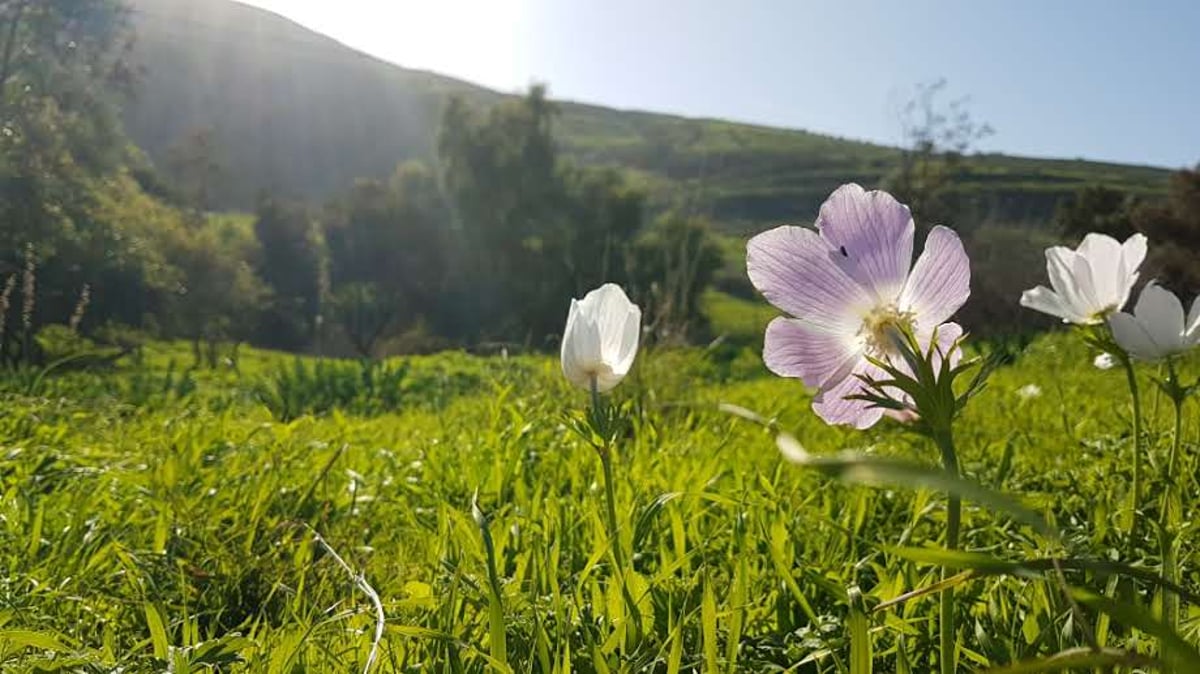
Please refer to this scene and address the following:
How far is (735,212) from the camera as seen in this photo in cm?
8544

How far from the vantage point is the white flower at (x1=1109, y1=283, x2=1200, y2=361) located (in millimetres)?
1144

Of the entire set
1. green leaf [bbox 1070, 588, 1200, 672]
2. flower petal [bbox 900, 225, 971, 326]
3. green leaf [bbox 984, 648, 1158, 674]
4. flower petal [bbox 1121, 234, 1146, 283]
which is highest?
flower petal [bbox 1121, 234, 1146, 283]

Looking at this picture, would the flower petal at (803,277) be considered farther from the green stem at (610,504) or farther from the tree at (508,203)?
the tree at (508,203)

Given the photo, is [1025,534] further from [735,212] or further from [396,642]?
[735,212]

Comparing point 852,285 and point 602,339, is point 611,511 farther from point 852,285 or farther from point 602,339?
point 852,285

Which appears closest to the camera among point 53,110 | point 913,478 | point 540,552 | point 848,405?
point 913,478

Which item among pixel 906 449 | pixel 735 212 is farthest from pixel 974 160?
pixel 906 449

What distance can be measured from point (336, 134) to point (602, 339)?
107736mm

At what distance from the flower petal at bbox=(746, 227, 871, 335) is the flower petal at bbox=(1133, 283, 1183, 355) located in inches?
22.3

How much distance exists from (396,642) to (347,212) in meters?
45.3

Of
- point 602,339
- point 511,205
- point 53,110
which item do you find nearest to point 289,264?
point 511,205

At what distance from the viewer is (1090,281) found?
117 centimetres

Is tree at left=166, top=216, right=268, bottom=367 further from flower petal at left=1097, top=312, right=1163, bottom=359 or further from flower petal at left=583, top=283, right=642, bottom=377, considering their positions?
flower petal at left=1097, top=312, right=1163, bottom=359

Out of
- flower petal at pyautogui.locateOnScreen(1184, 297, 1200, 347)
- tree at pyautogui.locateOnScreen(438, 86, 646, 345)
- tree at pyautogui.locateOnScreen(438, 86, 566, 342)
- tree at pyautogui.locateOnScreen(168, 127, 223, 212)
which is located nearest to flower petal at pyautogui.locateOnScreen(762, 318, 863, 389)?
flower petal at pyautogui.locateOnScreen(1184, 297, 1200, 347)
